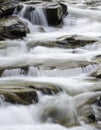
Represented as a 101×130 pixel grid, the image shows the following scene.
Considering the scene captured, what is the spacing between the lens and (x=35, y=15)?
48.7 ft

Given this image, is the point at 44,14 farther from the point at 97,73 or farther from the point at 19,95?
the point at 19,95

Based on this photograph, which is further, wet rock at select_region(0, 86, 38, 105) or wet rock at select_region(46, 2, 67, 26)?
wet rock at select_region(46, 2, 67, 26)

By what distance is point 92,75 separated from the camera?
30.4 ft

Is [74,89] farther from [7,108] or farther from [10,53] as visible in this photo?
[10,53]

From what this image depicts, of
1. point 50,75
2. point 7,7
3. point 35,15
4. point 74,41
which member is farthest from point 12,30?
point 50,75

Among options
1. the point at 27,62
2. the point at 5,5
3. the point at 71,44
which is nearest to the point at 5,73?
the point at 27,62

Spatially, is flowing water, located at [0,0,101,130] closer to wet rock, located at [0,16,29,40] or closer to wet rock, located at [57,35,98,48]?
wet rock, located at [57,35,98,48]

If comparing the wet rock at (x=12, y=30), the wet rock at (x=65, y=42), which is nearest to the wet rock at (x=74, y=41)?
the wet rock at (x=65, y=42)

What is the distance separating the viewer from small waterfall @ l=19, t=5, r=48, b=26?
14.7 metres

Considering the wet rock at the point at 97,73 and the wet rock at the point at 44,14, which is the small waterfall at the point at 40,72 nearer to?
the wet rock at the point at 97,73

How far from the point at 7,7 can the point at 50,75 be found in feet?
19.8

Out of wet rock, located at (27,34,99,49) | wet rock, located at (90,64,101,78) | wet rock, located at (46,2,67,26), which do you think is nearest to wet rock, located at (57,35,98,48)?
wet rock, located at (27,34,99,49)

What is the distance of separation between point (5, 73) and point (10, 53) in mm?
1992

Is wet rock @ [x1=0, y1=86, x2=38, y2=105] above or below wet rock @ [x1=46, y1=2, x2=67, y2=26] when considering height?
above
